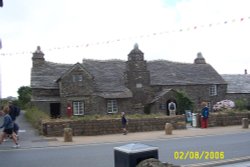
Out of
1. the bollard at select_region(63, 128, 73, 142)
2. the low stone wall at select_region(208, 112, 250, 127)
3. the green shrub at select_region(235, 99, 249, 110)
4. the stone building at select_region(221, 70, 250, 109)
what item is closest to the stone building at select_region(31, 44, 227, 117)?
the stone building at select_region(221, 70, 250, 109)

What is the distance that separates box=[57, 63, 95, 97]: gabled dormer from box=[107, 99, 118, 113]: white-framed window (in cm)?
230

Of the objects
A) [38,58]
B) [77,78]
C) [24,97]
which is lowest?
[24,97]

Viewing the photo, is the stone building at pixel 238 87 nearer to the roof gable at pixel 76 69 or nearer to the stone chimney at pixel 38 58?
the roof gable at pixel 76 69

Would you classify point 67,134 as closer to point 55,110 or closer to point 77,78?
point 77,78

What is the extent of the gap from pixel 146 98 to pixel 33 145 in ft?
85.2

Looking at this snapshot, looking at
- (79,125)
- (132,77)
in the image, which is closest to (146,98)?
(132,77)

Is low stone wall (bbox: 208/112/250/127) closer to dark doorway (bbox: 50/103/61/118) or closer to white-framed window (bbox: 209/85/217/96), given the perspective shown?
white-framed window (bbox: 209/85/217/96)

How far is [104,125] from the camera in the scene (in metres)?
22.0

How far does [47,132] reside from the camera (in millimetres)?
20422

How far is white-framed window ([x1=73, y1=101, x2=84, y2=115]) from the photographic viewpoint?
38.4 m

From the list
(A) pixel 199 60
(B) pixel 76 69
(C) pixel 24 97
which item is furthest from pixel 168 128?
(C) pixel 24 97

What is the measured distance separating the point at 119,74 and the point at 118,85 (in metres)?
2.21

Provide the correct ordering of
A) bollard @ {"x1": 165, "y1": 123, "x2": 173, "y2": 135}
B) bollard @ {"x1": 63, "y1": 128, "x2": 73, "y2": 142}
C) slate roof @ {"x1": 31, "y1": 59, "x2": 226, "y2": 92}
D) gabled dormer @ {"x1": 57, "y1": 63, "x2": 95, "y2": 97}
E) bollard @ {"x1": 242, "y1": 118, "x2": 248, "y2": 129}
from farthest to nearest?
slate roof @ {"x1": 31, "y1": 59, "x2": 226, "y2": 92} < gabled dormer @ {"x1": 57, "y1": 63, "x2": 95, "y2": 97} < bollard @ {"x1": 242, "y1": 118, "x2": 248, "y2": 129} < bollard @ {"x1": 165, "y1": 123, "x2": 173, "y2": 135} < bollard @ {"x1": 63, "y1": 128, "x2": 73, "y2": 142}

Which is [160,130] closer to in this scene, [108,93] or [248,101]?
→ [108,93]
